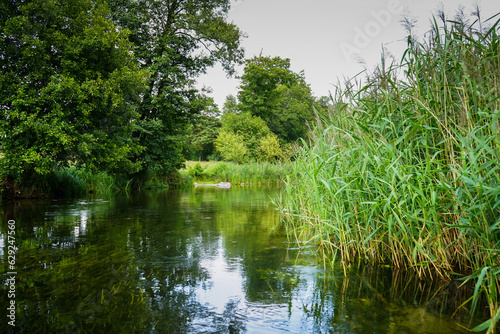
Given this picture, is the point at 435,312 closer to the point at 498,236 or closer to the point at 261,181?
the point at 498,236

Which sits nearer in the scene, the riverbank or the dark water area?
the dark water area

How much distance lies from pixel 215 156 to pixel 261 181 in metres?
23.7

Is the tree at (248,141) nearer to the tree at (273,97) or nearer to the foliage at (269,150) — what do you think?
the foliage at (269,150)

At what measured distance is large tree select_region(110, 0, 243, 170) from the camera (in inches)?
650

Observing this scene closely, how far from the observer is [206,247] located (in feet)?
15.2

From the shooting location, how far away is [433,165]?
3.17 m

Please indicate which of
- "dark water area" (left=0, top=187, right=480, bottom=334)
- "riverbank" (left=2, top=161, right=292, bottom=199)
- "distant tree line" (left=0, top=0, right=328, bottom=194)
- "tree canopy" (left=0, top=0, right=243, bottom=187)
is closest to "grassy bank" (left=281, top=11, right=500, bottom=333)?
"dark water area" (left=0, top=187, right=480, bottom=334)

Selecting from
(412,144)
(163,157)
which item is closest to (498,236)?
(412,144)

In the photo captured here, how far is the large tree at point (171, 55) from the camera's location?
16516 mm

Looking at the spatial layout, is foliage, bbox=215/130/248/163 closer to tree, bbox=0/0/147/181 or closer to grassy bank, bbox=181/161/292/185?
grassy bank, bbox=181/161/292/185

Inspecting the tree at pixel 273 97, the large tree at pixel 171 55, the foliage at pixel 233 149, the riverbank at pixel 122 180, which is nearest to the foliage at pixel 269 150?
the foliage at pixel 233 149

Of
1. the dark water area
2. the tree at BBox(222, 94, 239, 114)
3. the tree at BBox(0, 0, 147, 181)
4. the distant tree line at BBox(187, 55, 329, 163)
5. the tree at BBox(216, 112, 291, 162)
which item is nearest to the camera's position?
the dark water area

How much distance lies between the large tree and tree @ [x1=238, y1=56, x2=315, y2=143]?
18140mm

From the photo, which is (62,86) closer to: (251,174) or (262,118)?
(251,174)
